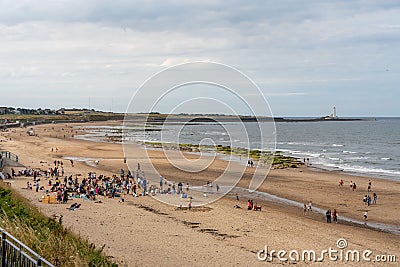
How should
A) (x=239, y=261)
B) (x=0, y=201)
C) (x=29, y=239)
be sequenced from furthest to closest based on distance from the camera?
(x=239, y=261)
(x=0, y=201)
(x=29, y=239)

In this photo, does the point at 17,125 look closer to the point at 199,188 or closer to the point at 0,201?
the point at 199,188

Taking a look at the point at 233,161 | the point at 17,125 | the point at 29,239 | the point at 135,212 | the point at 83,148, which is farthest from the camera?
the point at 17,125

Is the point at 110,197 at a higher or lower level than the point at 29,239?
lower

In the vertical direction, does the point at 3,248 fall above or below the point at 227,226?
above

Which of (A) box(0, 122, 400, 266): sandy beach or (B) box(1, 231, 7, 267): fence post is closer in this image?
(B) box(1, 231, 7, 267): fence post

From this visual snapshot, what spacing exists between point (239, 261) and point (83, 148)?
5017 cm

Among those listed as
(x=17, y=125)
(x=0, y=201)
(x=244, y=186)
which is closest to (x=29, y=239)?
(x=0, y=201)

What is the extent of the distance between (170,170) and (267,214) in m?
19.3

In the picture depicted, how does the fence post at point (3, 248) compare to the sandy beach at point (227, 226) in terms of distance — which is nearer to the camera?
the fence post at point (3, 248)

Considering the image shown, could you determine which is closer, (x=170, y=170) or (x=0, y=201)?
(x=0, y=201)

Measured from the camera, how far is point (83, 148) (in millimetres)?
62219

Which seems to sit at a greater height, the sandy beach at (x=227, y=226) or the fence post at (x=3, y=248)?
the fence post at (x=3, y=248)

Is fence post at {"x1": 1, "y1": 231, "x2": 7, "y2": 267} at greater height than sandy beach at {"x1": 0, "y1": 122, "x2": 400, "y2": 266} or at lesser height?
greater

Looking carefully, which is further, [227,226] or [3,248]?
[227,226]
